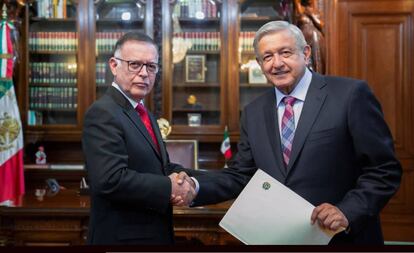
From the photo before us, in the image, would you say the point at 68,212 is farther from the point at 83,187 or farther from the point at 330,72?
the point at 330,72

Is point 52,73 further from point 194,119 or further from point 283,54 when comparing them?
point 283,54

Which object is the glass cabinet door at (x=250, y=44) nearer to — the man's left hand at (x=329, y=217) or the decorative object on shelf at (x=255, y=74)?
the decorative object on shelf at (x=255, y=74)

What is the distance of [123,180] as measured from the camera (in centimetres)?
163

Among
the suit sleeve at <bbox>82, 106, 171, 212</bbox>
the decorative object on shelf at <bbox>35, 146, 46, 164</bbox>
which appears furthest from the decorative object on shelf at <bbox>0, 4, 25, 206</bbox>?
the suit sleeve at <bbox>82, 106, 171, 212</bbox>

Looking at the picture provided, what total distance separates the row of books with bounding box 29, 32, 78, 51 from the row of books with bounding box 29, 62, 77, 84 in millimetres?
163

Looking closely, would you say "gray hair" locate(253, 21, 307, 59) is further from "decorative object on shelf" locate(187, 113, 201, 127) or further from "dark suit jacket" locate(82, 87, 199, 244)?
"decorative object on shelf" locate(187, 113, 201, 127)

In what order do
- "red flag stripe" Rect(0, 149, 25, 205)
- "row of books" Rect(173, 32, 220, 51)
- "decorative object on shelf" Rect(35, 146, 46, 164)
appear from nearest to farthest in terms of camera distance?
"red flag stripe" Rect(0, 149, 25, 205)
"decorative object on shelf" Rect(35, 146, 46, 164)
"row of books" Rect(173, 32, 220, 51)

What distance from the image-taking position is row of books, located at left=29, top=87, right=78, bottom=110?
217 inches

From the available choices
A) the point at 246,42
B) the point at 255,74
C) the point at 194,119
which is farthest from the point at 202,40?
the point at 194,119

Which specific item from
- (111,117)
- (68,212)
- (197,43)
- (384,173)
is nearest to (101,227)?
(111,117)

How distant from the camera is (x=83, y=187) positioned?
3480mm

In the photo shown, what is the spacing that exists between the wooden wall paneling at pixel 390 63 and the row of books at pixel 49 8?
277 cm

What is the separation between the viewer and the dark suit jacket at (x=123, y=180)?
165 centimetres

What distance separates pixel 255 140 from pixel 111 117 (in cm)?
48
